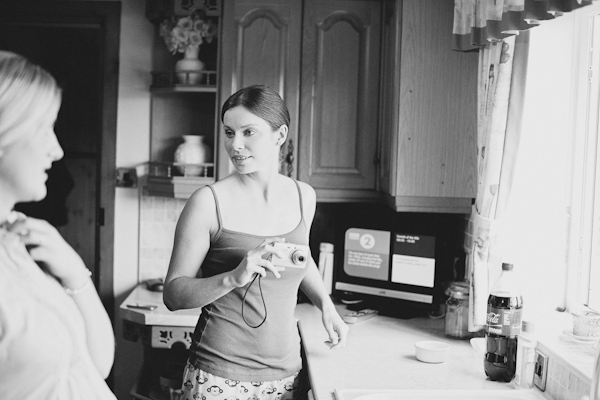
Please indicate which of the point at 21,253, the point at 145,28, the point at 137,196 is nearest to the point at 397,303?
the point at 137,196

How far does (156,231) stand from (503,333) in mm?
1846

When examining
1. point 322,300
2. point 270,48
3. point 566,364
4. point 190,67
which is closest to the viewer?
point 566,364

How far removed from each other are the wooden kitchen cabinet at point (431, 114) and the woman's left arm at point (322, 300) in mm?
604

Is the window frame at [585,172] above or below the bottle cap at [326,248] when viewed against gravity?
above

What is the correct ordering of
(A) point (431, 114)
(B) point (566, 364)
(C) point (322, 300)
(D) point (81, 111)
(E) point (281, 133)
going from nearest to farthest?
A: (B) point (566, 364) → (E) point (281, 133) → (C) point (322, 300) → (A) point (431, 114) → (D) point (81, 111)

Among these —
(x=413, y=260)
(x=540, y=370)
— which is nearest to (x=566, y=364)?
(x=540, y=370)

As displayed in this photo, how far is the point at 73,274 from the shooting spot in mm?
954

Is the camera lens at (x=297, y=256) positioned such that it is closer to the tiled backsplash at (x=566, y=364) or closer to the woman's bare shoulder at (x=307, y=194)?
the woman's bare shoulder at (x=307, y=194)

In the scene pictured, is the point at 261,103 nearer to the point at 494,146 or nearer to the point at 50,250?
the point at 494,146

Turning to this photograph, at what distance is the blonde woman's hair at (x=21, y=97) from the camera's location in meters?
0.87

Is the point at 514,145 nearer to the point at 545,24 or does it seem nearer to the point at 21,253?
the point at 545,24

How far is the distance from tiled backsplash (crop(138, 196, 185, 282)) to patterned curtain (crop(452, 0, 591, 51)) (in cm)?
153

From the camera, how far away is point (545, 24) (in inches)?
91.1

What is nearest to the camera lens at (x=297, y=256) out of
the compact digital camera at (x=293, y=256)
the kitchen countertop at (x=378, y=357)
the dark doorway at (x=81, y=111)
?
the compact digital camera at (x=293, y=256)
